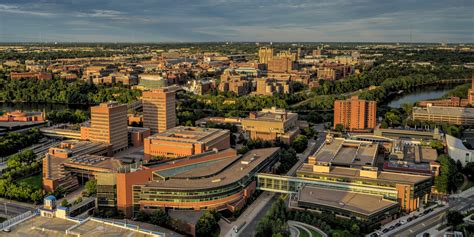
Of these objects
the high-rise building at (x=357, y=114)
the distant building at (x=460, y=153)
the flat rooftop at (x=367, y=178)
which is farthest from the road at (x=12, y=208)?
the high-rise building at (x=357, y=114)

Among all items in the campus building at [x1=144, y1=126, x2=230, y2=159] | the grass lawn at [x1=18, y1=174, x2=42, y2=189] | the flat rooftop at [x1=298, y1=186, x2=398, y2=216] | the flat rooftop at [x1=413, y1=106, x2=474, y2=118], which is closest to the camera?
the flat rooftop at [x1=298, y1=186, x2=398, y2=216]

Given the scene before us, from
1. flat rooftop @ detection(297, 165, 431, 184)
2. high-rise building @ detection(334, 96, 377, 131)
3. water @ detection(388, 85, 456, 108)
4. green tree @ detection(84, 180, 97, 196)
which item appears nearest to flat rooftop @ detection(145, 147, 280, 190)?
flat rooftop @ detection(297, 165, 431, 184)

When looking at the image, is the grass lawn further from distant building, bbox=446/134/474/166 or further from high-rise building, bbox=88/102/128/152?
distant building, bbox=446/134/474/166

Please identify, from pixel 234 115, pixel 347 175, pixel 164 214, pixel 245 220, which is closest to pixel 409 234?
pixel 347 175

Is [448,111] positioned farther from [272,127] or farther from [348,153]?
[348,153]

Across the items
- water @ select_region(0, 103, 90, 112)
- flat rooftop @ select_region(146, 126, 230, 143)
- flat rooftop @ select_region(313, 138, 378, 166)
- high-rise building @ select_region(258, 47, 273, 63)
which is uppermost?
high-rise building @ select_region(258, 47, 273, 63)

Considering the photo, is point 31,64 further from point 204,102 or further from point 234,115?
point 234,115
